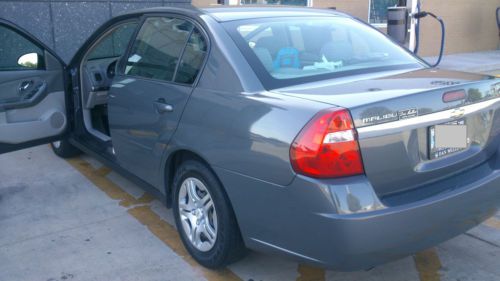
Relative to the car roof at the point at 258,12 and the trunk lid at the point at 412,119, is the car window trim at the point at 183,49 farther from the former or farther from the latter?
the trunk lid at the point at 412,119

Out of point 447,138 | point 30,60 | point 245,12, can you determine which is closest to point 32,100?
point 30,60

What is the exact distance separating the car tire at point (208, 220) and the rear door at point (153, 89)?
289 millimetres

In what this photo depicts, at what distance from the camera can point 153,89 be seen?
3740mm

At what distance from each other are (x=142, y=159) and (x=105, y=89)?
1.49 meters

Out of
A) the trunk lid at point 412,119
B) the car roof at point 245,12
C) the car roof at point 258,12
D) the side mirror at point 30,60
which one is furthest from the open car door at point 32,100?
the trunk lid at point 412,119

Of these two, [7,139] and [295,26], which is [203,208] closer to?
[295,26]

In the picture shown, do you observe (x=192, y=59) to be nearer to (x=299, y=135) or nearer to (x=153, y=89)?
(x=153, y=89)

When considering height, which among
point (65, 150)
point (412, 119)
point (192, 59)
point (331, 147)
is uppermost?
point (192, 59)

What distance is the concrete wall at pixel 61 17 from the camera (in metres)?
8.48

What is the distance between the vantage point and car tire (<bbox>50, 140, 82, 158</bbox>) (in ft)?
18.8

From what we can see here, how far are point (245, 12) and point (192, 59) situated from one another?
0.54 meters

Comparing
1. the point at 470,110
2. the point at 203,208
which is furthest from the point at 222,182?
the point at 470,110

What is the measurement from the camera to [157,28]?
3947 mm

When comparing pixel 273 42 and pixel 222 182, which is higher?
pixel 273 42
